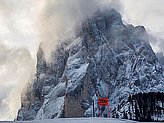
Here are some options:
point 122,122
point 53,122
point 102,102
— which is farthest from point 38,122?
point 102,102

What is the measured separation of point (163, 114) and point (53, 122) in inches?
5112

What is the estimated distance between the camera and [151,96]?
130 metres

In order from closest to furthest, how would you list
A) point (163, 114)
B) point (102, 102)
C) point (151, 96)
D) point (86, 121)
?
point (86, 121) < point (102, 102) < point (151, 96) < point (163, 114)

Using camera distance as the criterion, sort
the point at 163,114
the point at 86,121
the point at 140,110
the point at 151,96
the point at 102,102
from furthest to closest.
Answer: the point at 163,114, the point at 151,96, the point at 140,110, the point at 102,102, the point at 86,121

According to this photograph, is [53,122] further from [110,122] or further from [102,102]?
[102,102]

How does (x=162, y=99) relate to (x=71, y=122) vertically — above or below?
above

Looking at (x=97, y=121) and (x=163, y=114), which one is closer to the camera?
(x=97, y=121)

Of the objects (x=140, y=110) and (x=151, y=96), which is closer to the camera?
(x=140, y=110)

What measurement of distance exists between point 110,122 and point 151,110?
8837cm

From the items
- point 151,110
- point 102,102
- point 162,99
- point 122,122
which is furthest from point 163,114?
point 122,122

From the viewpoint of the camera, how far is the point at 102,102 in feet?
148

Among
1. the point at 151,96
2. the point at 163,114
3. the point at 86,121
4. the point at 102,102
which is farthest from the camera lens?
the point at 163,114

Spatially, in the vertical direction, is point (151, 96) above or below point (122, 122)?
above

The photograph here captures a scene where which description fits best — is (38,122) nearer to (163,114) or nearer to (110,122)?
(110,122)
